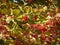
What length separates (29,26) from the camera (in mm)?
2207

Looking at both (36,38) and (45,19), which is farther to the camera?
(45,19)

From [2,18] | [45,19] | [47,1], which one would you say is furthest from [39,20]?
[47,1]

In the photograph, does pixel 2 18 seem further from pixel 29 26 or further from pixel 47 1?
pixel 47 1

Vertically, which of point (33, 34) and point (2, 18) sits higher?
point (2, 18)

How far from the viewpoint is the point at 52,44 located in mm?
2229

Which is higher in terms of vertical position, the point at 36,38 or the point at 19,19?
the point at 19,19

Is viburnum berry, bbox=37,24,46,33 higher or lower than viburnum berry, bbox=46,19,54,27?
lower

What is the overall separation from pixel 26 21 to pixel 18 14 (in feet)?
0.36

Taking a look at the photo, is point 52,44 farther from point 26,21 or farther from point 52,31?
point 26,21

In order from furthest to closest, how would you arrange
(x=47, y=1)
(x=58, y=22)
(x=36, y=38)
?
(x=47, y=1) → (x=58, y=22) → (x=36, y=38)

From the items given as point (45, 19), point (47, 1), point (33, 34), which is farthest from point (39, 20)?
point (47, 1)

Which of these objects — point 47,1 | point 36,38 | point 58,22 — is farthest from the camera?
point 47,1

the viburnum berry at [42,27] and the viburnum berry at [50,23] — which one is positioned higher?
the viburnum berry at [50,23]

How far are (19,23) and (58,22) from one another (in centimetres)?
40
